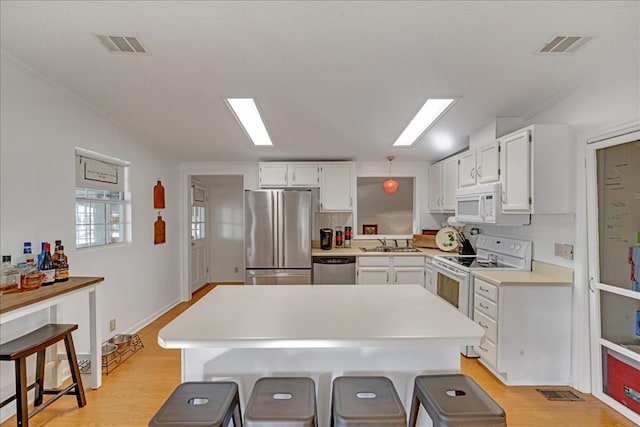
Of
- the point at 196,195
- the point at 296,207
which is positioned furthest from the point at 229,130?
the point at 196,195

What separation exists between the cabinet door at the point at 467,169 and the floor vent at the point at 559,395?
1.92 metres

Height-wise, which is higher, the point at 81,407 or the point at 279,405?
the point at 279,405

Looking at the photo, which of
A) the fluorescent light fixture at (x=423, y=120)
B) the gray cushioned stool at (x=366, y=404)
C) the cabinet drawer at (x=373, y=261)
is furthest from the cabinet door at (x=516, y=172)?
the gray cushioned stool at (x=366, y=404)

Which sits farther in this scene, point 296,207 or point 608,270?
point 296,207

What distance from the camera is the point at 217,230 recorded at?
20.5 feet

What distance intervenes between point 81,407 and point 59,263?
1029mm

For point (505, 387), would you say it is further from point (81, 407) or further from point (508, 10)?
point (81, 407)

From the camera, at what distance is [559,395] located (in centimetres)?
243

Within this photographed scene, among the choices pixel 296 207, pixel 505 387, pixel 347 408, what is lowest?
pixel 505 387

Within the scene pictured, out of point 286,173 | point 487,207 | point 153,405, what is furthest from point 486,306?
point 286,173

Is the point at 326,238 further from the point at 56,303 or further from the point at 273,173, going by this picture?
the point at 56,303

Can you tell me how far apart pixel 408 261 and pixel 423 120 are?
1.89 metres

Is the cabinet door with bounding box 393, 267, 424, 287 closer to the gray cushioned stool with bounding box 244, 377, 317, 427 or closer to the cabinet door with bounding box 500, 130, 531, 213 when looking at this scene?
the cabinet door with bounding box 500, 130, 531, 213

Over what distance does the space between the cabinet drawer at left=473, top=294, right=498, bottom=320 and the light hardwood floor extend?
535 mm
